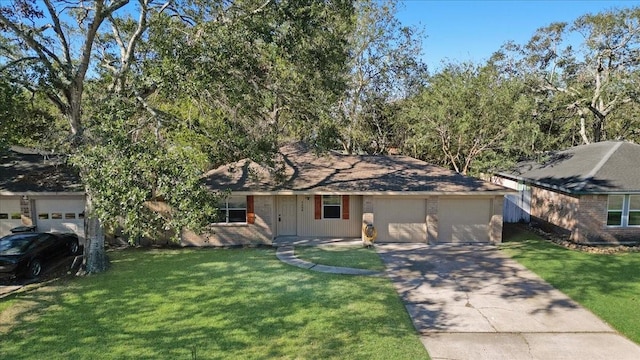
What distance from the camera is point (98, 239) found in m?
13.4

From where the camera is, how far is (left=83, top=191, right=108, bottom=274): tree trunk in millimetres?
13133

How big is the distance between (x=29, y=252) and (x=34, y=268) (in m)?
0.55

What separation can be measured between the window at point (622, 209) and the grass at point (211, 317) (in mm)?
11302

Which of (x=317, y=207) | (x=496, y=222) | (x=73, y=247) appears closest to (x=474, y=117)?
(x=496, y=222)

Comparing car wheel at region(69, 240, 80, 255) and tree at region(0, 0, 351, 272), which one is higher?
tree at region(0, 0, 351, 272)

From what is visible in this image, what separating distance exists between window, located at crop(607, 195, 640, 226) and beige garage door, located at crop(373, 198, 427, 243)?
7.65 metres

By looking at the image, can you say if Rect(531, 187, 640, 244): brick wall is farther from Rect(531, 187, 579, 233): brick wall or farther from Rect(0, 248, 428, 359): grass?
Rect(0, 248, 428, 359): grass

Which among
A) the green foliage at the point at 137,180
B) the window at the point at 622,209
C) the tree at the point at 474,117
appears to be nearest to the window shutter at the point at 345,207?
the green foliage at the point at 137,180

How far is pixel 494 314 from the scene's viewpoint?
9.70 m

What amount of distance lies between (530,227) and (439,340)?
14104 mm

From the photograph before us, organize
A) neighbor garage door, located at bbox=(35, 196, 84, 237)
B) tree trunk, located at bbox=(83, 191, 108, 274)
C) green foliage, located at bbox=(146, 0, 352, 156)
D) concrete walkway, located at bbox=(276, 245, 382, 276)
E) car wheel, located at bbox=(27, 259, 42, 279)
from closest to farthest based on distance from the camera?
green foliage, located at bbox=(146, 0, 352, 156) < concrete walkway, located at bbox=(276, 245, 382, 276) < car wheel, located at bbox=(27, 259, 42, 279) < tree trunk, located at bbox=(83, 191, 108, 274) < neighbor garage door, located at bbox=(35, 196, 84, 237)

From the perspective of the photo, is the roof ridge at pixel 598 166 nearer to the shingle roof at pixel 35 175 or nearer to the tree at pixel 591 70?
the tree at pixel 591 70

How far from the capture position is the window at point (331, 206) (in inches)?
692

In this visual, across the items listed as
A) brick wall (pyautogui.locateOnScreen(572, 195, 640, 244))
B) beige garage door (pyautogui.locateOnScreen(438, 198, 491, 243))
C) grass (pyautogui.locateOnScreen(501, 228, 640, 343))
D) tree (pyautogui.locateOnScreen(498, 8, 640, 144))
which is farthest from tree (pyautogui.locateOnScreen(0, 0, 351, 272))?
tree (pyautogui.locateOnScreen(498, 8, 640, 144))
